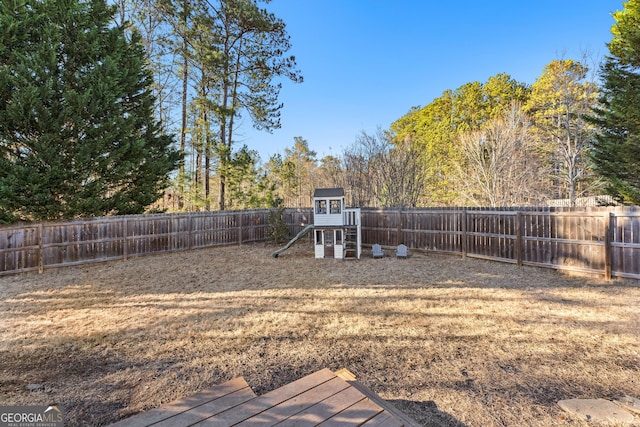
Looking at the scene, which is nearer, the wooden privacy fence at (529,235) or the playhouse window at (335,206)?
the wooden privacy fence at (529,235)

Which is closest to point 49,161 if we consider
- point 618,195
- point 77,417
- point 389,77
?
point 77,417

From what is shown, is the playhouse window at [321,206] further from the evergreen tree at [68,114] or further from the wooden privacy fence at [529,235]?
the evergreen tree at [68,114]

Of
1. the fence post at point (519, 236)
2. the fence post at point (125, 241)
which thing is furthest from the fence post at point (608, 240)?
the fence post at point (125, 241)

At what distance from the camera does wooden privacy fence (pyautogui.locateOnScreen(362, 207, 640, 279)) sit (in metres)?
5.81

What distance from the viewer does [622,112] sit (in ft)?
24.6

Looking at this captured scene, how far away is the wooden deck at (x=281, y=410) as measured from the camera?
1520mm

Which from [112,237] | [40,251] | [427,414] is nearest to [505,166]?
[427,414]

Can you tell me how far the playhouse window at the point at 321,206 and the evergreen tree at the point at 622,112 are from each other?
306 inches

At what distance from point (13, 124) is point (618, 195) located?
1615cm

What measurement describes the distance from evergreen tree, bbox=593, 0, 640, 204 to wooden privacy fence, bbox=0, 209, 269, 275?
1206 centimetres

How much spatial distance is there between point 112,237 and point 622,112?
14573 mm

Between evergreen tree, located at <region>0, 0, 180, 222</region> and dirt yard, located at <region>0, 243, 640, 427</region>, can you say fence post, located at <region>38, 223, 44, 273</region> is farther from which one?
dirt yard, located at <region>0, 243, 640, 427</region>

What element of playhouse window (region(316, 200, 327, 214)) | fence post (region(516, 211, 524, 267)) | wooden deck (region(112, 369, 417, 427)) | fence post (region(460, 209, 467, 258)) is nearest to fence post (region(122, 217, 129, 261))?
playhouse window (region(316, 200, 327, 214))

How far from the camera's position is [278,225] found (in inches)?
453
